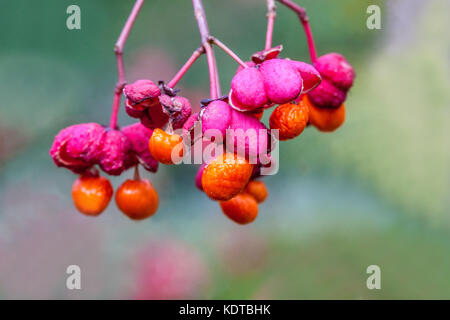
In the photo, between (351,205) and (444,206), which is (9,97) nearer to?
(351,205)

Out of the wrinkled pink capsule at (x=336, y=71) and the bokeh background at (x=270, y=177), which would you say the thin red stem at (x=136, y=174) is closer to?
the wrinkled pink capsule at (x=336, y=71)

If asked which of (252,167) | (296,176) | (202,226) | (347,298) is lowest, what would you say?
(347,298)

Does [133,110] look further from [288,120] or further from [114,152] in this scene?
[288,120]

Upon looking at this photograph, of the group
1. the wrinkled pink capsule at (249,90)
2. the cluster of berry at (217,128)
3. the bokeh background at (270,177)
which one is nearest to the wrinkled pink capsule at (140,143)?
the cluster of berry at (217,128)

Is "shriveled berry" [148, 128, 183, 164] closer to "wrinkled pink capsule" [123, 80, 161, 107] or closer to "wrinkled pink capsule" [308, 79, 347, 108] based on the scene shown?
"wrinkled pink capsule" [123, 80, 161, 107]

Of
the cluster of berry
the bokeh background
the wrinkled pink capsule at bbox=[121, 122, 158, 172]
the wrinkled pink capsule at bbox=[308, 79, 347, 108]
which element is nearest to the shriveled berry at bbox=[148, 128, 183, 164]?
the cluster of berry

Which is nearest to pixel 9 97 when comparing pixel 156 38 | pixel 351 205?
pixel 156 38
